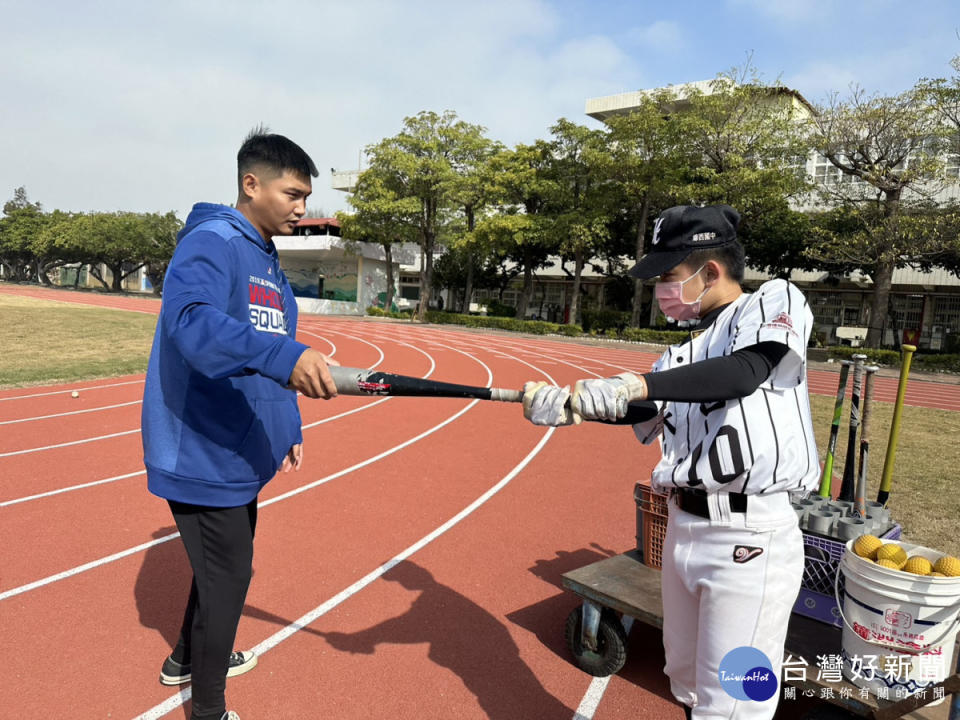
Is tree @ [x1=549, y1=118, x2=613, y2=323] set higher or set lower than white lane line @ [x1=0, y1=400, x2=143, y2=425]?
higher

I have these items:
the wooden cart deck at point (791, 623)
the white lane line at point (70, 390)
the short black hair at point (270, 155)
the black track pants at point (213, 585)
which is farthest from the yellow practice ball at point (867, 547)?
the white lane line at point (70, 390)

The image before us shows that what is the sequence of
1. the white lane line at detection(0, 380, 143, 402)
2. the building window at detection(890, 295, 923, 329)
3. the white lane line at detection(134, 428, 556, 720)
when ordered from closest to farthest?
the white lane line at detection(134, 428, 556, 720) → the white lane line at detection(0, 380, 143, 402) → the building window at detection(890, 295, 923, 329)

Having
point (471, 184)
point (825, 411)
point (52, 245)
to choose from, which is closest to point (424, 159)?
point (471, 184)

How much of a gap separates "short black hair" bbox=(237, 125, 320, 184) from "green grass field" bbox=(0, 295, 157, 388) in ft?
35.9

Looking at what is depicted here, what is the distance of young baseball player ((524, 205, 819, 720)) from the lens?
156cm

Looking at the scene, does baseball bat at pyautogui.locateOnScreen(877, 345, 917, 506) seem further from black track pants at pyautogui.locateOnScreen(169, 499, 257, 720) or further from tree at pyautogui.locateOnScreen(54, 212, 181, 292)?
tree at pyautogui.locateOnScreen(54, 212, 181, 292)

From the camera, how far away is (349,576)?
13.3 ft

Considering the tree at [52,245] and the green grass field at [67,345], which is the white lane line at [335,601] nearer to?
the green grass field at [67,345]

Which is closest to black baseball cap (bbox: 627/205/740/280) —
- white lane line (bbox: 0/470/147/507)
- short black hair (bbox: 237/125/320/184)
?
short black hair (bbox: 237/125/320/184)

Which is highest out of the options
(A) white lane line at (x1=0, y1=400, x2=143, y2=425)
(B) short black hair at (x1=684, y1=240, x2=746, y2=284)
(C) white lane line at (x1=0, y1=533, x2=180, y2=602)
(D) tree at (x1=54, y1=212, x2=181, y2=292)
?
(D) tree at (x1=54, y1=212, x2=181, y2=292)

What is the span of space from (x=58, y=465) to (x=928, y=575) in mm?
7141

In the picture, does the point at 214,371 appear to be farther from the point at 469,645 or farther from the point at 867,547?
the point at 867,547

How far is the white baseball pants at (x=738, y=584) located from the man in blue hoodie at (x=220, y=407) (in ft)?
4.13

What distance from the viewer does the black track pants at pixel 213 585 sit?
2.19 metres
